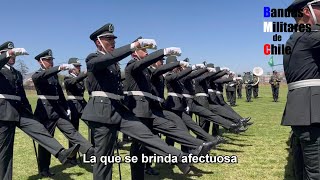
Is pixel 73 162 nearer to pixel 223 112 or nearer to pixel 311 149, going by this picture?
pixel 223 112

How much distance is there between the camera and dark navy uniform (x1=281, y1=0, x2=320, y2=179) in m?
3.86

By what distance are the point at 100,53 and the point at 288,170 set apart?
4.08m

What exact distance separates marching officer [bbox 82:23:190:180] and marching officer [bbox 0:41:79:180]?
0.81m

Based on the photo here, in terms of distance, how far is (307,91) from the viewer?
13.0ft

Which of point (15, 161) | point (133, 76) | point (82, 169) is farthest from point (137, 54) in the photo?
point (15, 161)

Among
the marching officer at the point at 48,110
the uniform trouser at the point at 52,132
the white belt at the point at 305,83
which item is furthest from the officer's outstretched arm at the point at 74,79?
the white belt at the point at 305,83

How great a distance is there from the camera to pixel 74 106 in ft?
28.9

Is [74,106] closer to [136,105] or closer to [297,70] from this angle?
[136,105]

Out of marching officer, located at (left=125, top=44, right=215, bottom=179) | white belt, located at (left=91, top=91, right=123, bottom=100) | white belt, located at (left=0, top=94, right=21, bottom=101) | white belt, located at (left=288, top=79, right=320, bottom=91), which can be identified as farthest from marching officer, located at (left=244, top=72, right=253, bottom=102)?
white belt, located at (left=288, top=79, right=320, bottom=91)

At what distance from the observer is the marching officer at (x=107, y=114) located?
5.15 metres

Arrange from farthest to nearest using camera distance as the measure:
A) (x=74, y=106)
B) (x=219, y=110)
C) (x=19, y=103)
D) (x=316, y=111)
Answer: (x=219, y=110), (x=74, y=106), (x=19, y=103), (x=316, y=111)

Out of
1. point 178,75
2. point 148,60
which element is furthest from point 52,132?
point 178,75

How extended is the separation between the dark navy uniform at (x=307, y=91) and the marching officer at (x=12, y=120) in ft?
10.7

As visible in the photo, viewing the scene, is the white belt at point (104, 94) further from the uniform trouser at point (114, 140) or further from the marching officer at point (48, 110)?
the marching officer at point (48, 110)
